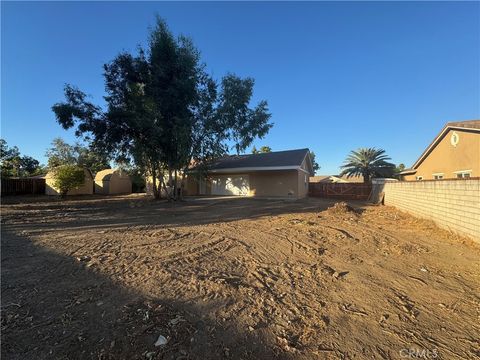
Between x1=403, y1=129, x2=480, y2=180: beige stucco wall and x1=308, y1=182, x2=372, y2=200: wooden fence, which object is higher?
x1=403, y1=129, x2=480, y2=180: beige stucco wall

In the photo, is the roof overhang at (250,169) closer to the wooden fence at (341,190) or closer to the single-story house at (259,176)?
the single-story house at (259,176)

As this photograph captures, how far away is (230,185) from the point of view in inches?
869

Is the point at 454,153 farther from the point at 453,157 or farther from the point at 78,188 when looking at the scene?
the point at 78,188

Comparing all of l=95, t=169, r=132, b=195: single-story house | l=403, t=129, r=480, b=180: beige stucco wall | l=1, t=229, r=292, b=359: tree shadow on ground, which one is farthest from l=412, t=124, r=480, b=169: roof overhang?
l=95, t=169, r=132, b=195: single-story house

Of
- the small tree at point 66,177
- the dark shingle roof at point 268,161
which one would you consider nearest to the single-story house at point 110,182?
the small tree at point 66,177

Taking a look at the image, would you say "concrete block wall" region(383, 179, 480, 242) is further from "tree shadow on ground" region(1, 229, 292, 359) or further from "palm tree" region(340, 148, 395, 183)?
"palm tree" region(340, 148, 395, 183)

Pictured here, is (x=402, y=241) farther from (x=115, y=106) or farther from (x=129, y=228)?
(x=115, y=106)

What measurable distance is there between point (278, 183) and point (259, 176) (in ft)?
5.73

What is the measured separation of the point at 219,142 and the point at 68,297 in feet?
46.4

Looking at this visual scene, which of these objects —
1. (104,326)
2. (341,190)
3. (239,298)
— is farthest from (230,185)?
(104,326)

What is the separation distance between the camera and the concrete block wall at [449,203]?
19.2ft

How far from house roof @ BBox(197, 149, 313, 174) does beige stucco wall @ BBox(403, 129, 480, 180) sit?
8.63 m

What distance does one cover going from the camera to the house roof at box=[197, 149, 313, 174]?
18891 millimetres

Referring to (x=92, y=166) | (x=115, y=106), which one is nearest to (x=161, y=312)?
(x=115, y=106)
